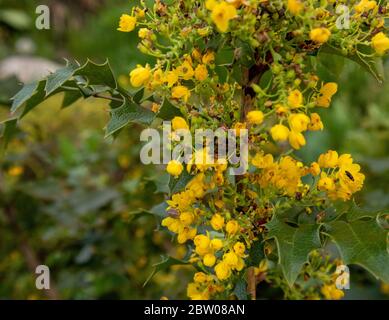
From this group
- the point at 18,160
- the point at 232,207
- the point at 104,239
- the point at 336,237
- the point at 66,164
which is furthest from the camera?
the point at 66,164

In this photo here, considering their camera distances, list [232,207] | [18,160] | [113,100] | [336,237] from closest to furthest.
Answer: [336,237] → [232,207] → [113,100] → [18,160]

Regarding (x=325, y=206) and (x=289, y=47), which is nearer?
(x=289, y=47)

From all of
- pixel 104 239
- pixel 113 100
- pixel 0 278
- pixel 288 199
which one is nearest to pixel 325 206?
pixel 288 199

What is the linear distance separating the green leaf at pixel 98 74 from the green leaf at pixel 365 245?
474mm

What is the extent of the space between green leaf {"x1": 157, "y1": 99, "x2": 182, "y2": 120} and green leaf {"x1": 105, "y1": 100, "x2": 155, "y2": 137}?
0.02 meters

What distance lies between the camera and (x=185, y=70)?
941 mm

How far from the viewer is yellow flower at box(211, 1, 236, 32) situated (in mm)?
827

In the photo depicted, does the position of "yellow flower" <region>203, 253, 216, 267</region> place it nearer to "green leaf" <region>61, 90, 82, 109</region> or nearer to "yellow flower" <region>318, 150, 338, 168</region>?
"yellow flower" <region>318, 150, 338, 168</region>

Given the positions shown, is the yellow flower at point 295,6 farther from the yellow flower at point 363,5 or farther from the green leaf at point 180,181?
the green leaf at point 180,181

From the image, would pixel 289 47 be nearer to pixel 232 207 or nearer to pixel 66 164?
pixel 232 207

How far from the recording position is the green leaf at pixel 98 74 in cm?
103

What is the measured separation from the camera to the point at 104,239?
1.94 m

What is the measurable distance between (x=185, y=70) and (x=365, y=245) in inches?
15.5

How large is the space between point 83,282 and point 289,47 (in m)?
1.32
